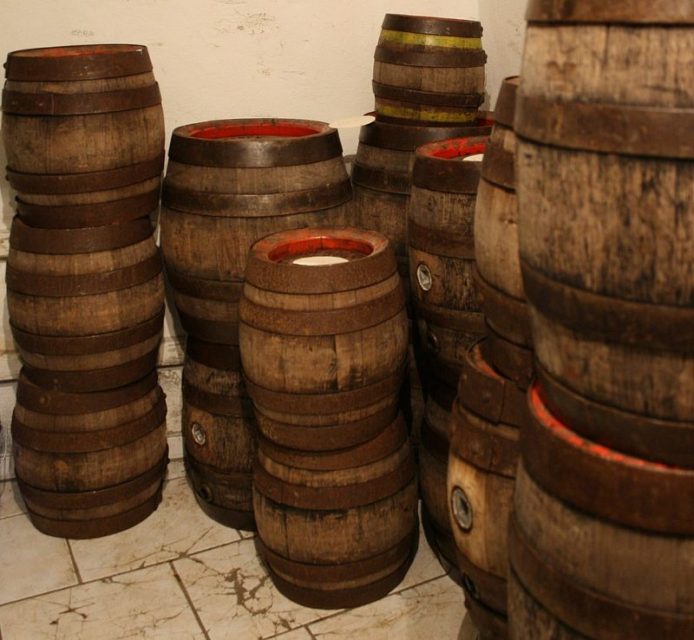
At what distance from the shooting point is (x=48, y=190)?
297 centimetres

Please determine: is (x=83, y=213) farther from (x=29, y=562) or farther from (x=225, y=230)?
(x=29, y=562)

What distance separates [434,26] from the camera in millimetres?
3102

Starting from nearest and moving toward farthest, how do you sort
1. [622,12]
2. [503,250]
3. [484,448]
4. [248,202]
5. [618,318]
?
[622,12], [618,318], [503,250], [484,448], [248,202]

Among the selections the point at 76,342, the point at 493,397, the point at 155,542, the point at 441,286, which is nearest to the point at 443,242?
the point at 441,286

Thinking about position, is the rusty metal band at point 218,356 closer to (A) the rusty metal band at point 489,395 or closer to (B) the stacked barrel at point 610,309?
(A) the rusty metal band at point 489,395

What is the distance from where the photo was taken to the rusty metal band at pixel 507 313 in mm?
1977

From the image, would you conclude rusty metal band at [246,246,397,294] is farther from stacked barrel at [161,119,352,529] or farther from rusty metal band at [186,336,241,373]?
rusty metal band at [186,336,241,373]

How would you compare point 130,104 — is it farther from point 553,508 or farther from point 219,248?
point 553,508

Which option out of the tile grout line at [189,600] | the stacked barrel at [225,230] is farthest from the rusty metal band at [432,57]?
the tile grout line at [189,600]

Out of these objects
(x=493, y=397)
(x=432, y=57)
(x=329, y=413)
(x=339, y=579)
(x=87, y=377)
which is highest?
(x=432, y=57)

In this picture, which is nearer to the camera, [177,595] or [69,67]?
[69,67]

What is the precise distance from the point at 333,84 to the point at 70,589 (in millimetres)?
2150

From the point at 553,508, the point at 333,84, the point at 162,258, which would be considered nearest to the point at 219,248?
the point at 162,258

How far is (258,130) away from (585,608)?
2308 millimetres
